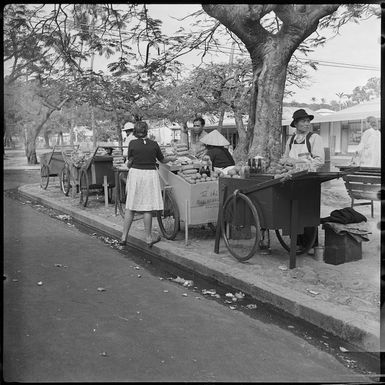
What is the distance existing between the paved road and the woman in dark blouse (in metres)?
1.17

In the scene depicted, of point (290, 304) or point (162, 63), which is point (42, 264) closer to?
point (290, 304)

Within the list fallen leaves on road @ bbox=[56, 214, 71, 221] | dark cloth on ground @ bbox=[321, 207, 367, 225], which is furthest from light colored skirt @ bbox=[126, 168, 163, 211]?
fallen leaves on road @ bbox=[56, 214, 71, 221]

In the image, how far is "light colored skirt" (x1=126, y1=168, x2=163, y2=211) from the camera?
6680 mm

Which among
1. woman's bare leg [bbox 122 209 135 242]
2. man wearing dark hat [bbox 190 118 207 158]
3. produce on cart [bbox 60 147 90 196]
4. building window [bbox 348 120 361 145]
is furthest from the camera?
building window [bbox 348 120 361 145]

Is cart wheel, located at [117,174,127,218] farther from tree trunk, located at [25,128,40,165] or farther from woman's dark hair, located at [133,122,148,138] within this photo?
tree trunk, located at [25,128,40,165]

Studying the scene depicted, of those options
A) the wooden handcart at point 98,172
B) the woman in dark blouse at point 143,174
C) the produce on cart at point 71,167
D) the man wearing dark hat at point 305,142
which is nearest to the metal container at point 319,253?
the man wearing dark hat at point 305,142

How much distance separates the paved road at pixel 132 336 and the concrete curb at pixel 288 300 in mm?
341

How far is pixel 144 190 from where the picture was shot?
6691 mm

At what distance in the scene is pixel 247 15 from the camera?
23.1 ft

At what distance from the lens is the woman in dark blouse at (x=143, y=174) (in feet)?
21.7

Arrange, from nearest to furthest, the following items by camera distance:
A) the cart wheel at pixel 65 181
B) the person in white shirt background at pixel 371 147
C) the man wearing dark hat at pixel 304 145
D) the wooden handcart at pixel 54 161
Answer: the man wearing dark hat at pixel 304 145
the person in white shirt background at pixel 371 147
the cart wheel at pixel 65 181
the wooden handcart at pixel 54 161

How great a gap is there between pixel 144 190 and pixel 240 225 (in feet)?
5.54

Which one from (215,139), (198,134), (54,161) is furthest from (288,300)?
(54,161)

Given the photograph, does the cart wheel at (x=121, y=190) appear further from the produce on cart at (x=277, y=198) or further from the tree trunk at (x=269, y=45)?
the produce on cart at (x=277, y=198)
